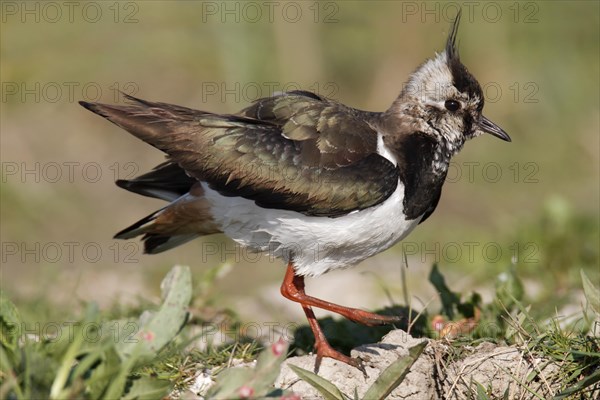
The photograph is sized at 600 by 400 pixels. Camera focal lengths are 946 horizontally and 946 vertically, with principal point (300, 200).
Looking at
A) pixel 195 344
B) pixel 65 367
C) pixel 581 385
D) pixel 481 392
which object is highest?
pixel 65 367

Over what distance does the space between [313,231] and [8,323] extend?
1805 mm

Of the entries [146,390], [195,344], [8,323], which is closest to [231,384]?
[146,390]

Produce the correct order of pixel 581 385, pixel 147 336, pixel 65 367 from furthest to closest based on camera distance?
1. pixel 581 385
2. pixel 147 336
3. pixel 65 367

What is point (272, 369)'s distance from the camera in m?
3.75

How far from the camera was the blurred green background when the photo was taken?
Answer: 9742mm

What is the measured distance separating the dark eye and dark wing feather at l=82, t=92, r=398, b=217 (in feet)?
1.70

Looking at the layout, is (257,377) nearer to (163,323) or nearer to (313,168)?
(163,323)

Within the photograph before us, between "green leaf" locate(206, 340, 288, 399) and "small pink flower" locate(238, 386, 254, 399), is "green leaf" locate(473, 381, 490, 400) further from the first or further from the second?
"small pink flower" locate(238, 386, 254, 399)

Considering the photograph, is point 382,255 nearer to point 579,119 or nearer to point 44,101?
point 579,119

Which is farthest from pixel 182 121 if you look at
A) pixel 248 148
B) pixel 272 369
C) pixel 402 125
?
pixel 272 369

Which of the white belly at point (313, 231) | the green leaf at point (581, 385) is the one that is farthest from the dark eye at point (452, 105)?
the green leaf at point (581, 385)

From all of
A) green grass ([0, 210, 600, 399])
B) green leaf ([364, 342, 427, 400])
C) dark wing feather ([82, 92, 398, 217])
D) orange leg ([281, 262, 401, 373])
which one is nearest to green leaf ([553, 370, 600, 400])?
green grass ([0, 210, 600, 399])

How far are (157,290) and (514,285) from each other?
11.1 feet

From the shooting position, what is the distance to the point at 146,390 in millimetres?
3777
